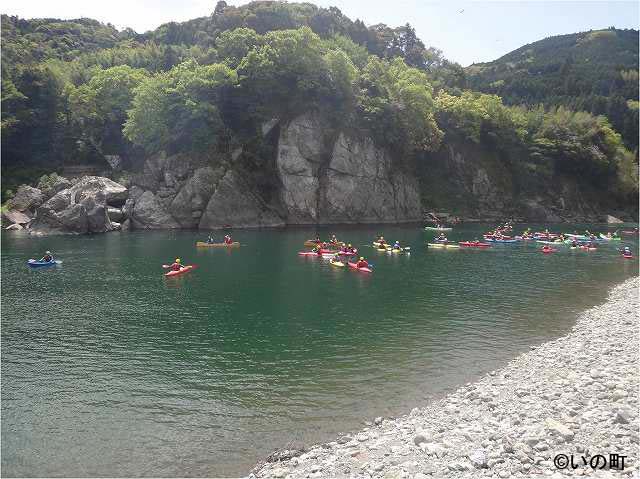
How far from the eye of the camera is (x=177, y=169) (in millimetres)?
86250

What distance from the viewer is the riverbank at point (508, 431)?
12.8 meters

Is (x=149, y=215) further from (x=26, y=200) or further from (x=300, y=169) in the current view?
(x=300, y=169)

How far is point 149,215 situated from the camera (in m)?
82.8

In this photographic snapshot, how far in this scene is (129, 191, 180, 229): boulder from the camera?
270 ft

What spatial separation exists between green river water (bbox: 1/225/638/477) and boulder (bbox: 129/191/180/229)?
30.8m

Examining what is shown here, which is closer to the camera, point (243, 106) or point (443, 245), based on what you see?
point (443, 245)

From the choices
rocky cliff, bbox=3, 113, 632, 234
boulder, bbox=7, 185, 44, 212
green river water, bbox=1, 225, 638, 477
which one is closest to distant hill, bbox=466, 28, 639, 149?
rocky cliff, bbox=3, 113, 632, 234

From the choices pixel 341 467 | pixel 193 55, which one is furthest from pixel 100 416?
pixel 193 55

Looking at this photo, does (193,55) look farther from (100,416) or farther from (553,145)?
(100,416)

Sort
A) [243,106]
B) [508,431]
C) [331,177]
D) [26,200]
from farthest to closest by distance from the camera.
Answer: [331,177] → [243,106] → [26,200] → [508,431]

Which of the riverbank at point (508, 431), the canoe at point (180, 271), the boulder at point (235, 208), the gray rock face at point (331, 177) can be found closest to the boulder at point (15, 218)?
the boulder at point (235, 208)

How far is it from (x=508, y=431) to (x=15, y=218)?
86.4 m

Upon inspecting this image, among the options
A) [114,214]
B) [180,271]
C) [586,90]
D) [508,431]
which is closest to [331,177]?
→ [114,214]

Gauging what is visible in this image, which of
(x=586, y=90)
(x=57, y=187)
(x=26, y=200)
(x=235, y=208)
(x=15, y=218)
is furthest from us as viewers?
(x=586, y=90)
